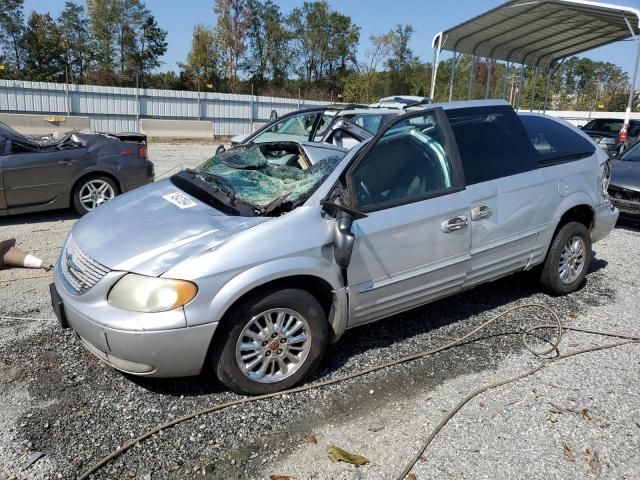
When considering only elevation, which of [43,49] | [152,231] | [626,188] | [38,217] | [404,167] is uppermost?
[43,49]

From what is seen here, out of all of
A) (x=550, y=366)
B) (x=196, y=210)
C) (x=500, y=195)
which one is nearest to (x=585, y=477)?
(x=550, y=366)

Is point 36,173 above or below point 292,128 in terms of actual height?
below

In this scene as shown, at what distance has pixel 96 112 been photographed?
22.2 meters

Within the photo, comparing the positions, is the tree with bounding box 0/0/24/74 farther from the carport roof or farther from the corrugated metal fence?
the carport roof

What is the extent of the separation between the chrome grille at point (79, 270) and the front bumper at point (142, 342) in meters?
0.07

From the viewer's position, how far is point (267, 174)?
13.4ft

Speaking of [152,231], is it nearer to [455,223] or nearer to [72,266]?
[72,266]

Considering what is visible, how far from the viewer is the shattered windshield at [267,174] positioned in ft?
11.7

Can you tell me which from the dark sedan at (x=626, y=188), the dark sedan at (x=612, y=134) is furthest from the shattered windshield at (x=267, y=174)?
the dark sedan at (x=612, y=134)

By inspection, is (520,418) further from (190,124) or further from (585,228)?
(190,124)

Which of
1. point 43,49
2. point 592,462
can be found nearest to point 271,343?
point 592,462

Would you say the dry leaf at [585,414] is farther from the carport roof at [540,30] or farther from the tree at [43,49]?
the tree at [43,49]

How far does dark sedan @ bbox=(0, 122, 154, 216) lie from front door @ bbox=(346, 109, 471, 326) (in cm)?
455

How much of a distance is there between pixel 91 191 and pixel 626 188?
25.7ft
